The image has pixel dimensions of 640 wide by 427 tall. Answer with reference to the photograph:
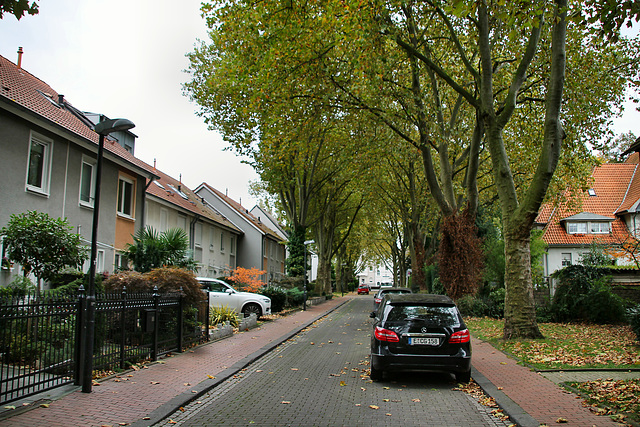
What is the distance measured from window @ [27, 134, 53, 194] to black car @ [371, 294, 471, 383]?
1124cm

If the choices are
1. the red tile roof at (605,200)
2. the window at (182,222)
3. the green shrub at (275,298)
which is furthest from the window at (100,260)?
the red tile roof at (605,200)

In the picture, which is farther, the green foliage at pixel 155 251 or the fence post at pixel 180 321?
the green foliage at pixel 155 251

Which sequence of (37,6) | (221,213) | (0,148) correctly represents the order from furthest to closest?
1. (221,213)
2. (0,148)
3. (37,6)

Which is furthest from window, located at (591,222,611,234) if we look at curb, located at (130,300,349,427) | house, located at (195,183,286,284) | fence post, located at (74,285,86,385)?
fence post, located at (74,285,86,385)

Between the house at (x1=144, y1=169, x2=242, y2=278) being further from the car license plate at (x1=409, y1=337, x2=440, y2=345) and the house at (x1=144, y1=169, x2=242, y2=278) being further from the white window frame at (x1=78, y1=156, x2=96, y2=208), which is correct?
the car license plate at (x1=409, y1=337, x2=440, y2=345)

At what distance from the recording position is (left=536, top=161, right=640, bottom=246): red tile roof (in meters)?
38.9

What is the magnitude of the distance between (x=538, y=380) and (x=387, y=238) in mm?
45247

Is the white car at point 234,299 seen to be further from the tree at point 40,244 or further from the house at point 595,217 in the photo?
the house at point 595,217

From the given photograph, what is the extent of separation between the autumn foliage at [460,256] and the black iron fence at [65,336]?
13.1 metres

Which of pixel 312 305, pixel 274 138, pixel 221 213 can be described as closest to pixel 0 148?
pixel 274 138

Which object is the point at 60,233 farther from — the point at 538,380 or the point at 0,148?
the point at 538,380

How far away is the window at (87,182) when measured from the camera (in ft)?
57.9

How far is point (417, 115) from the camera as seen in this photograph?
19547mm

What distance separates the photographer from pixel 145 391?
7.79 m
